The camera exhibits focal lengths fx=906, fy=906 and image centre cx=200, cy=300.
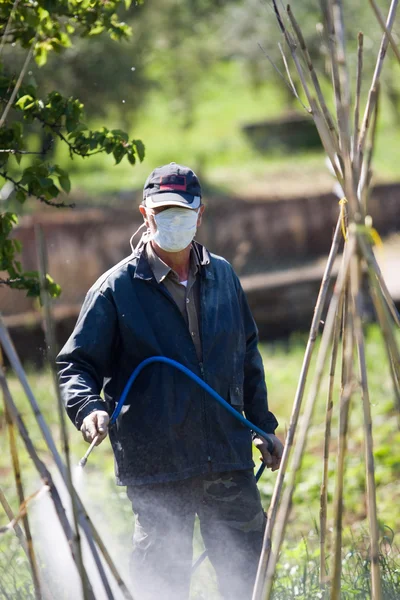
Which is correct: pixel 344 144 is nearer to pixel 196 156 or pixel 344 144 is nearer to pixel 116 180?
pixel 116 180

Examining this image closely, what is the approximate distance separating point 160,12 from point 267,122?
5409mm

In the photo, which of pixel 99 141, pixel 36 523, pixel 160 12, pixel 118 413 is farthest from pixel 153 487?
pixel 160 12

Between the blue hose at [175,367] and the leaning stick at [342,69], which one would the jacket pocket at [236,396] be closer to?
the blue hose at [175,367]

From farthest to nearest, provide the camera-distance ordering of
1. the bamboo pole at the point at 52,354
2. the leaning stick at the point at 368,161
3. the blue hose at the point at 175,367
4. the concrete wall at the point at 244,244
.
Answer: the concrete wall at the point at 244,244, the blue hose at the point at 175,367, the leaning stick at the point at 368,161, the bamboo pole at the point at 52,354

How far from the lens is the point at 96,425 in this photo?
128 inches

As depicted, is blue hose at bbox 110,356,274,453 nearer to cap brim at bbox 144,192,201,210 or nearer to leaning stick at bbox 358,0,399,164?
cap brim at bbox 144,192,201,210

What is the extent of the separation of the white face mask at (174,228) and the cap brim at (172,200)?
0.10ft

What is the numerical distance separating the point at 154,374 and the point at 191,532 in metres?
0.66

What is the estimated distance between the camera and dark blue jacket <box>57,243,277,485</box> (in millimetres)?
3461

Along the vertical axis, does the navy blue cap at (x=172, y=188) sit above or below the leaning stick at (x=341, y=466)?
above

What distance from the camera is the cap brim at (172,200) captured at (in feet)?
11.4

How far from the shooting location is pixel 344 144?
8.99 ft

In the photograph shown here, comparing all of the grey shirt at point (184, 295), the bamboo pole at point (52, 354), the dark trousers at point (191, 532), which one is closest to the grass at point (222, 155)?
the grey shirt at point (184, 295)

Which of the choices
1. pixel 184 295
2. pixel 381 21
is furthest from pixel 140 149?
pixel 381 21
